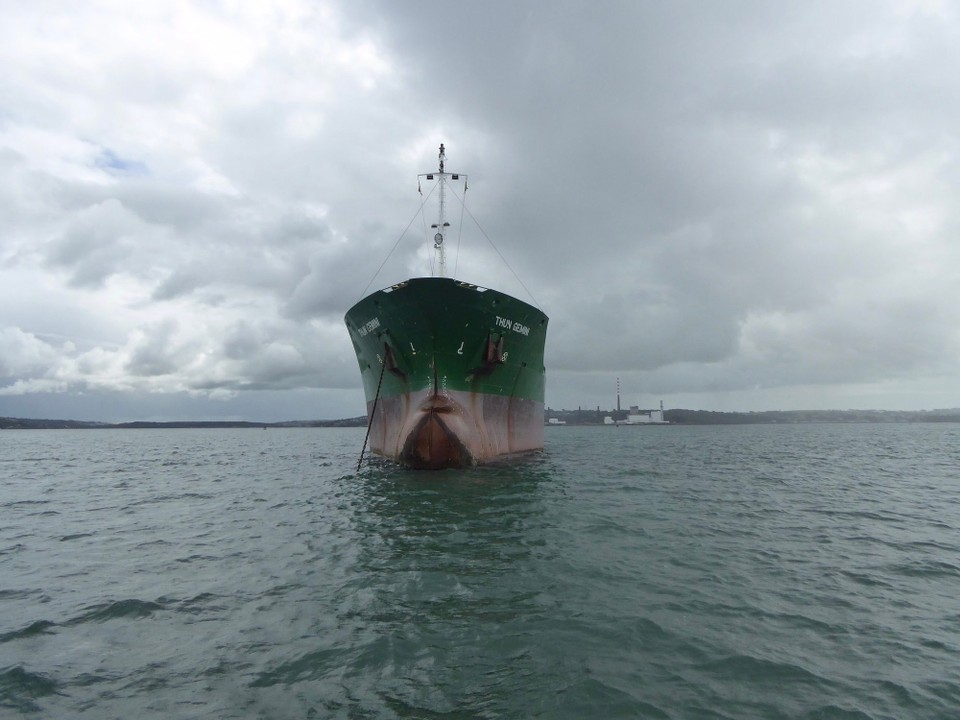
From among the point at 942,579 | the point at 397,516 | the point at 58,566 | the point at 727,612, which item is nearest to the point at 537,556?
the point at 727,612

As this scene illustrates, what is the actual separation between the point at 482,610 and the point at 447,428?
446 inches

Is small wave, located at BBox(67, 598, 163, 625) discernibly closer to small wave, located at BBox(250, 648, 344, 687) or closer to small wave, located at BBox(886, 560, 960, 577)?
small wave, located at BBox(250, 648, 344, 687)

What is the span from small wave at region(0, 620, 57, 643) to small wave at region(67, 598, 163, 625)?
0.22 metres

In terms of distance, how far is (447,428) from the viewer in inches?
679

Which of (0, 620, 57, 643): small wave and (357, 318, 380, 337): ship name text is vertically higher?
(357, 318, 380, 337): ship name text

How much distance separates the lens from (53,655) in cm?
505

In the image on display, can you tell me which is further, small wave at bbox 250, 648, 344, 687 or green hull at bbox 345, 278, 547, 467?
green hull at bbox 345, 278, 547, 467

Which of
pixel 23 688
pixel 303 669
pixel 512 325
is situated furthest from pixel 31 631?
pixel 512 325

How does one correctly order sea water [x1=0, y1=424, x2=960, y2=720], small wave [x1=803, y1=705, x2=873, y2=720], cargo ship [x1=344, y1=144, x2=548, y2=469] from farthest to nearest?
1. cargo ship [x1=344, y1=144, x2=548, y2=469]
2. sea water [x1=0, y1=424, x2=960, y2=720]
3. small wave [x1=803, y1=705, x2=873, y2=720]

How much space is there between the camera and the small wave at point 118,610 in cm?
595

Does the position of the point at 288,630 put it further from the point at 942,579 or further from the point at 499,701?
the point at 942,579

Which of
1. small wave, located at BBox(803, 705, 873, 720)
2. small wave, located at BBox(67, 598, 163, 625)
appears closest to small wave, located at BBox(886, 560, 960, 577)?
small wave, located at BBox(803, 705, 873, 720)

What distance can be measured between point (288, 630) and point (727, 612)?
4943 mm

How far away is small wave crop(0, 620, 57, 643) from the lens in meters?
5.45
